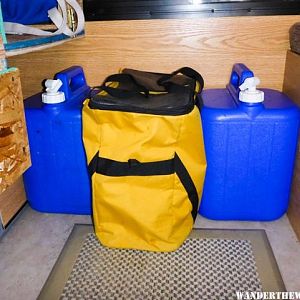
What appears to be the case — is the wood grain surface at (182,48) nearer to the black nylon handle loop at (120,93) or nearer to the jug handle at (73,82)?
the jug handle at (73,82)

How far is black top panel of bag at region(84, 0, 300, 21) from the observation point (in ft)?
3.57

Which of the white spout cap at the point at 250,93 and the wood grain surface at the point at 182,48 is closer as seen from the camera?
the white spout cap at the point at 250,93

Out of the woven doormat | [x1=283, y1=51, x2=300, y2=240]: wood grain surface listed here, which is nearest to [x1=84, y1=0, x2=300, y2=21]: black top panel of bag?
[x1=283, y1=51, x2=300, y2=240]: wood grain surface

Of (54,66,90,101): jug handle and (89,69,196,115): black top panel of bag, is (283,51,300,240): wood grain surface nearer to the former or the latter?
(89,69,196,115): black top panel of bag

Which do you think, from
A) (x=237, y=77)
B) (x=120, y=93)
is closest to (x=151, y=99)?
(x=120, y=93)

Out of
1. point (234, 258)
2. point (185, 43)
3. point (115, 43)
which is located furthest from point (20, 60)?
point (234, 258)

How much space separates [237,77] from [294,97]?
18 cm

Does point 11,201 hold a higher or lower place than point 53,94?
lower

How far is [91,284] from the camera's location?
838 mm

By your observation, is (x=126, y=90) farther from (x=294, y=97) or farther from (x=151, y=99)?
(x=294, y=97)

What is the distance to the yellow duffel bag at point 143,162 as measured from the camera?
83 cm

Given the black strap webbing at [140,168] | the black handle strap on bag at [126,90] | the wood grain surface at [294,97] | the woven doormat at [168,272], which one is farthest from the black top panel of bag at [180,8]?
the woven doormat at [168,272]

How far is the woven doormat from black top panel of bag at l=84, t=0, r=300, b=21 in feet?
2.34

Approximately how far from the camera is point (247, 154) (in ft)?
3.17
